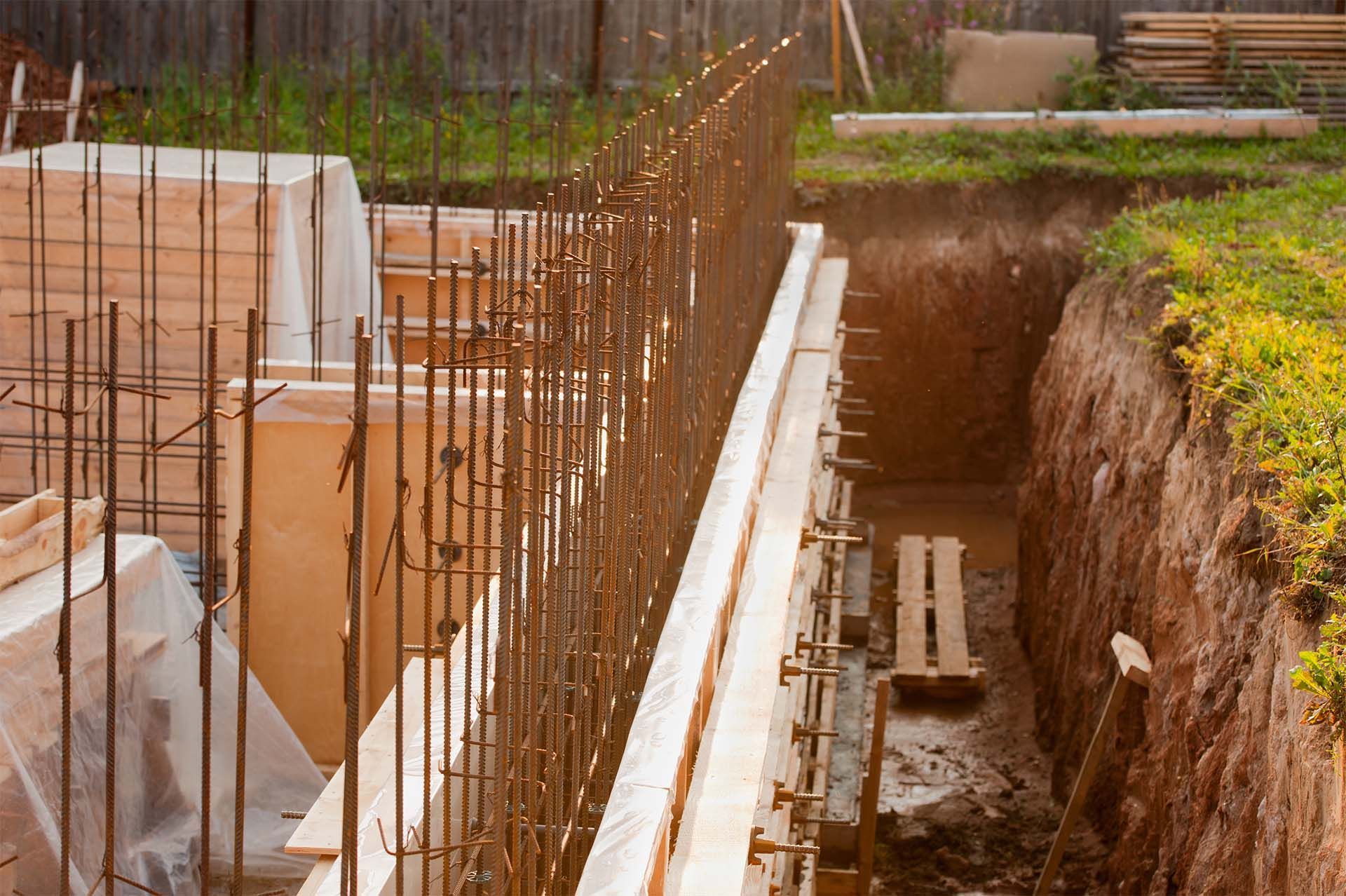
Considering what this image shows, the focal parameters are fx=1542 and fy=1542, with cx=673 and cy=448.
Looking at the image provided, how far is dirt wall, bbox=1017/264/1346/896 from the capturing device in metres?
4.54

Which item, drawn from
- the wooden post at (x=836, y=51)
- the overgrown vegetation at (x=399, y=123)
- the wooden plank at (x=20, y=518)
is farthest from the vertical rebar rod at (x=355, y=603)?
the wooden post at (x=836, y=51)

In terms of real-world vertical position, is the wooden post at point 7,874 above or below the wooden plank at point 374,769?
below

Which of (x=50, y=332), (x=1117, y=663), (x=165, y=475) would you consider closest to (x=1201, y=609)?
(x=1117, y=663)

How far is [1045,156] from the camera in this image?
1297 centimetres

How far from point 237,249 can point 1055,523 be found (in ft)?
16.3

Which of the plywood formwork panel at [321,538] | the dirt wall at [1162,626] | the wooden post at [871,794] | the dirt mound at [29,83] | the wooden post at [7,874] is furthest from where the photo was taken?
the dirt mound at [29,83]

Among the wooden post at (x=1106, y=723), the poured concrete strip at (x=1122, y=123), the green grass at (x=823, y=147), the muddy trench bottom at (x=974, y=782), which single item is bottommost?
the muddy trench bottom at (x=974, y=782)

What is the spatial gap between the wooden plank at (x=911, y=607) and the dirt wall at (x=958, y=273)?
186 cm

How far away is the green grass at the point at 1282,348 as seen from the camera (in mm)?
4582

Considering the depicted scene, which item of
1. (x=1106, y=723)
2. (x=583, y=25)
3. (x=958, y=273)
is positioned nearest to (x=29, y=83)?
(x=583, y=25)

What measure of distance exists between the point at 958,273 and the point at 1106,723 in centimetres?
666

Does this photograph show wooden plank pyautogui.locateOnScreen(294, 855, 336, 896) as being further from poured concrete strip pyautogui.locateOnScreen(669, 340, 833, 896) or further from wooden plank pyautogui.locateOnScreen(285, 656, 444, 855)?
poured concrete strip pyautogui.locateOnScreen(669, 340, 833, 896)

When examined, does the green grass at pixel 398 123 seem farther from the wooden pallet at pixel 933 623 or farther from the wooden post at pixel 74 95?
the wooden pallet at pixel 933 623

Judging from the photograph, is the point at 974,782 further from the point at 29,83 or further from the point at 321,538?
the point at 29,83
